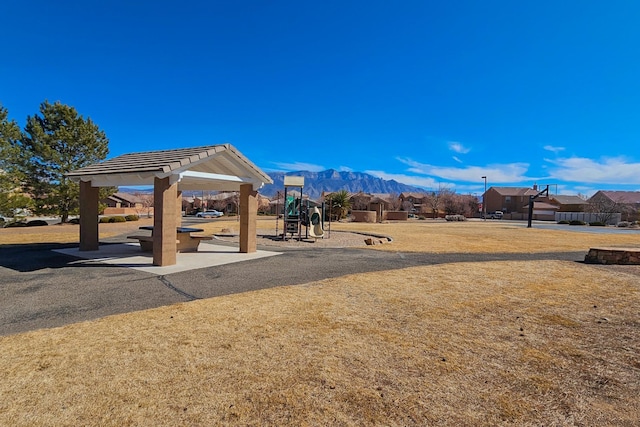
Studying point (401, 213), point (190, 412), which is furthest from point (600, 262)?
point (401, 213)

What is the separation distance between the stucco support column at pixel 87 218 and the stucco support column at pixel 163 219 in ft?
13.9

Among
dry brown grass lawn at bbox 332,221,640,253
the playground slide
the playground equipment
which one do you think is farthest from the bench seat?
dry brown grass lawn at bbox 332,221,640,253

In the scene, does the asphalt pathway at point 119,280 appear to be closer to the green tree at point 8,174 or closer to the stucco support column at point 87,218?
the stucco support column at point 87,218

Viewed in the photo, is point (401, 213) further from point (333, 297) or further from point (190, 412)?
point (190, 412)

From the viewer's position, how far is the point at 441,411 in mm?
3021

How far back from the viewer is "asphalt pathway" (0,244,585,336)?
222 inches

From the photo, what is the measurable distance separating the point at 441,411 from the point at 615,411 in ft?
5.11

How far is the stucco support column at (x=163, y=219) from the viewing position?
9.31 m

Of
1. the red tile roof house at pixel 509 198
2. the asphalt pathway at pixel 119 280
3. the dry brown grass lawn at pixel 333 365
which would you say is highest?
the red tile roof house at pixel 509 198

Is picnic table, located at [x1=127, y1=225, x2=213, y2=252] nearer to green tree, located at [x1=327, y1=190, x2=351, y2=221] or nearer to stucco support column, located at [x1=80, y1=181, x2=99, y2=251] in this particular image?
stucco support column, located at [x1=80, y1=181, x2=99, y2=251]

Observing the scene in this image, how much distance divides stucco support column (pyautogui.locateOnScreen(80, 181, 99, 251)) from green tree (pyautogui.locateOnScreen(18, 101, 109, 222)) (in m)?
17.2

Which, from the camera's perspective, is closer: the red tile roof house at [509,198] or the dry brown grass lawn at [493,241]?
the dry brown grass lawn at [493,241]

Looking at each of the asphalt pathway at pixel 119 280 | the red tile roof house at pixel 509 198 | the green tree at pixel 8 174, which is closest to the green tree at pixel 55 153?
the green tree at pixel 8 174

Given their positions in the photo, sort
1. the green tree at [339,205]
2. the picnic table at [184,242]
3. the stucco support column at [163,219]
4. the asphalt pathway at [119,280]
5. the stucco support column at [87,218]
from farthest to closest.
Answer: the green tree at [339,205]
the stucco support column at [87,218]
the picnic table at [184,242]
the stucco support column at [163,219]
the asphalt pathway at [119,280]
